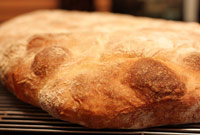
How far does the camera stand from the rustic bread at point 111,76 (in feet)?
3.11

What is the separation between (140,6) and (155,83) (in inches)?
96.2

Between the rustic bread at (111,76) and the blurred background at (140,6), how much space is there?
5.96 feet

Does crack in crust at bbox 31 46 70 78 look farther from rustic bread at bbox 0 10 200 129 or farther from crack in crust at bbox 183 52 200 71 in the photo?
crack in crust at bbox 183 52 200 71

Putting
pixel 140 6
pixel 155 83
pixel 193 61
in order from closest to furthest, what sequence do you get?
1. pixel 155 83
2. pixel 193 61
3. pixel 140 6

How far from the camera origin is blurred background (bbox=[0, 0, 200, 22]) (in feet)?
9.85

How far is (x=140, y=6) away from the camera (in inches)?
127

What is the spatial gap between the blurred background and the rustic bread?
1.82 metres

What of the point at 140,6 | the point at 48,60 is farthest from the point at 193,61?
the point at 140,6

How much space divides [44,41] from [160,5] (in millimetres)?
2200

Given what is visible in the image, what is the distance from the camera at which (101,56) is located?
3.80 feet

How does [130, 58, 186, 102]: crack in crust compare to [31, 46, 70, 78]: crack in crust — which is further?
[31, 46, 70, 78]: crack in crust

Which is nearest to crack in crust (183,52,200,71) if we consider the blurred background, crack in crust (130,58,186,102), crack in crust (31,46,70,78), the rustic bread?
the rustic bread

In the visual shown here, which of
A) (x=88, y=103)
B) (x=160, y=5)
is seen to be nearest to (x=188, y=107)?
(x=88, y=103)

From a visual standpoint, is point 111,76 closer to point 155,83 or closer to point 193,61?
point 155,83
